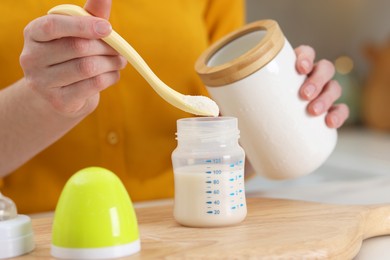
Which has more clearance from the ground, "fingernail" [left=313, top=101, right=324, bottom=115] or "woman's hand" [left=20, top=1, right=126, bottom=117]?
"woman's hand" [left=20, top=1, right=126, bottom=117]

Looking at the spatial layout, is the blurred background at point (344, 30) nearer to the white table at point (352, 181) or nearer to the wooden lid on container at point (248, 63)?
the white table at point (352, 181)

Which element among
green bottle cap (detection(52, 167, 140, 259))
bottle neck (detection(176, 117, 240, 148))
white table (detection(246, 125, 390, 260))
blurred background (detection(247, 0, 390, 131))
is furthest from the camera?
blurred background (detection(247, 0, 390, 131))

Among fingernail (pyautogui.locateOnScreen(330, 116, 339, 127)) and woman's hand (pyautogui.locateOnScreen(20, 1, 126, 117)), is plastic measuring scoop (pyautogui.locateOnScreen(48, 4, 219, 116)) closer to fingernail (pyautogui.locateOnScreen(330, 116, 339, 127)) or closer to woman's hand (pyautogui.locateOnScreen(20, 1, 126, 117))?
woman's hand (pyautogui.locateOnScreen(20, 1, 126, 117))

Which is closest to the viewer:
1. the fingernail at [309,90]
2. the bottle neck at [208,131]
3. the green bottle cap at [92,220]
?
the green bottle cap at [92,220]

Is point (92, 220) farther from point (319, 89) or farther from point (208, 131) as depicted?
point (319, 89)

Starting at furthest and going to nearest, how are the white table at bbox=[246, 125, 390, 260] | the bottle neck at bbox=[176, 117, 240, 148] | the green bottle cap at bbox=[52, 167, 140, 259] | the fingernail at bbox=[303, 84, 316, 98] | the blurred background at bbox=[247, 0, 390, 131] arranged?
the blurred background at bbox=[247, 0, 390, 131] → the white table at bbox=[246, 125, 390, 260] → the fingernail at bbox=[303, 84, 316, 98] → the bottle neck at bbox=[176, 117, 240, 148] → the green bottle cap at bbox=[52, 167, 140, 259]

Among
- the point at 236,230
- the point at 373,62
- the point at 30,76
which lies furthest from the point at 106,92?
the point at 373,62

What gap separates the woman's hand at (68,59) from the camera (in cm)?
73

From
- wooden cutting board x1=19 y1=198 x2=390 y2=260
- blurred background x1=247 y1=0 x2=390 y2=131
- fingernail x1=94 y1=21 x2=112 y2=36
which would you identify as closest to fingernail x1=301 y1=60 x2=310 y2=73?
wooden cutting board x1=19 y1=198 x2=390 y2=260

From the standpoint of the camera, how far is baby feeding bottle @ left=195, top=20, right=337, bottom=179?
33.9 inches

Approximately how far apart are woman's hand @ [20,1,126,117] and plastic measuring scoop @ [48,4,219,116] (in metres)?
0.02

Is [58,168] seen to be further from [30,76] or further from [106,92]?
[30,76]

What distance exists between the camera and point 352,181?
48.3 inches

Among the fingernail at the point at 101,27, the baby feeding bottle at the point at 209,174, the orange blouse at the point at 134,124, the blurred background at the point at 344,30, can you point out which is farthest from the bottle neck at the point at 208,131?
the blurred background at the point at 344,30
